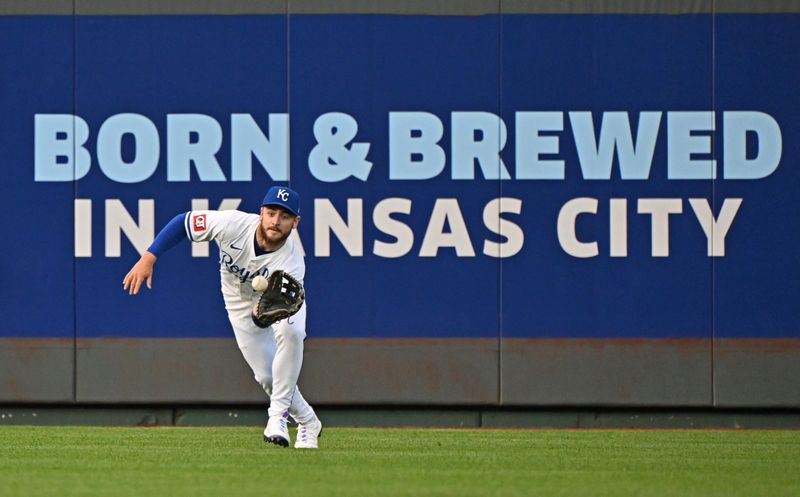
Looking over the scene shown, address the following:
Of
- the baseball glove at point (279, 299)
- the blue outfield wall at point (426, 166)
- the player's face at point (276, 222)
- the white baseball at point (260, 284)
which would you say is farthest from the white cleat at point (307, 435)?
the blue outfield wall at point (426, 166)

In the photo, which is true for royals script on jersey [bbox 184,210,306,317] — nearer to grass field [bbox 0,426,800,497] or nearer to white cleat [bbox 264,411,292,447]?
white cleat [bbox 264,411,292,447]

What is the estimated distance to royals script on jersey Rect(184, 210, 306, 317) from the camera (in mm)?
10609

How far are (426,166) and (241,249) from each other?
362 centimetres

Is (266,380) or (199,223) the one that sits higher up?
(199,223)

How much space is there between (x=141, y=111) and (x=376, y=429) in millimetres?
3308

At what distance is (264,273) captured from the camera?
10.7 m

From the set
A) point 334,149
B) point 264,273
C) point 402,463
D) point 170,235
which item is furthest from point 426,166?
point 402,463

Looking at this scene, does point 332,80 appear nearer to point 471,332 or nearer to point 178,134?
point 178,134

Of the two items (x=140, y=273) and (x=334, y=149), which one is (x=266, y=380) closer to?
(x=140, y=273)

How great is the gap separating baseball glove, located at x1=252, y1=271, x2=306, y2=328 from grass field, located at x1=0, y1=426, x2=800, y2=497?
2.87 ft

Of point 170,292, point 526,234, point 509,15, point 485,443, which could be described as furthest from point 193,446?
point 509,15

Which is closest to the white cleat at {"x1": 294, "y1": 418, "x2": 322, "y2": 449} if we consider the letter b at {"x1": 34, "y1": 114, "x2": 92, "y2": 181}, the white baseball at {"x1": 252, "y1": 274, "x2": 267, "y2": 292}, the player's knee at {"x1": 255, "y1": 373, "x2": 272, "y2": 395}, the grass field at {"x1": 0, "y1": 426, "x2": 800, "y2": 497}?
the grass field at {"x1": 0, "y1": 426, "x2": 800, "y2": 497}

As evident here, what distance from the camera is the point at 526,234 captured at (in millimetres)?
14008

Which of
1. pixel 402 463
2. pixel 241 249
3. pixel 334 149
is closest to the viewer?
pixel 402 463
